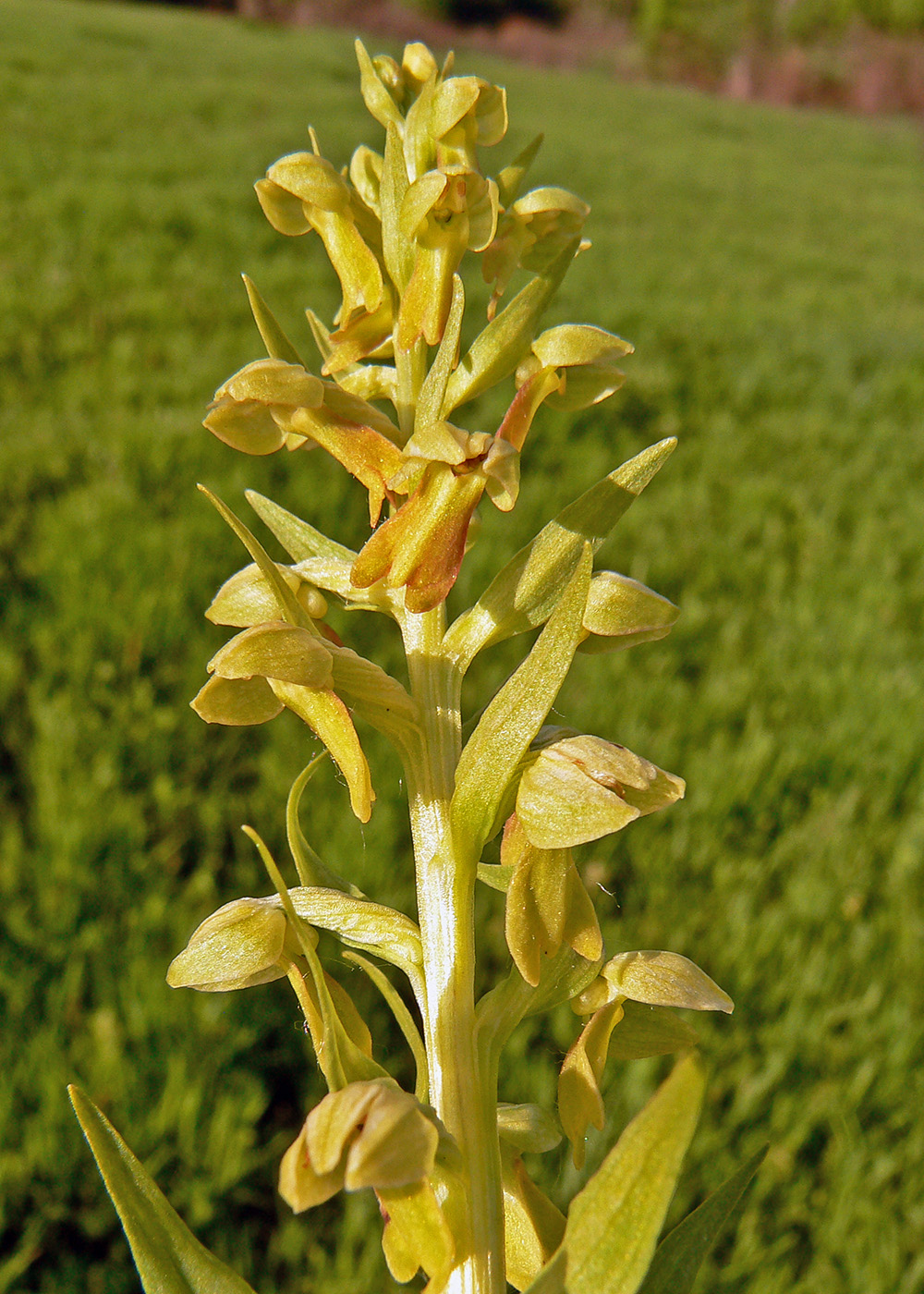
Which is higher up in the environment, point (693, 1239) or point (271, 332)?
point (271, 332)

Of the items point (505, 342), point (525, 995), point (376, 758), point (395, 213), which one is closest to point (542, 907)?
point (525, 995)

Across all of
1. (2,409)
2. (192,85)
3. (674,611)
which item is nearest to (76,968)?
(674,611)

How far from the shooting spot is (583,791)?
0.71 meters

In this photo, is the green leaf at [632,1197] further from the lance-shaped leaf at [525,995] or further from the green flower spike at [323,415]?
the green flower spike at [323,415]

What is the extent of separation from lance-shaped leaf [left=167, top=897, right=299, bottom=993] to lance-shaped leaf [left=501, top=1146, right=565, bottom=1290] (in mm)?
227

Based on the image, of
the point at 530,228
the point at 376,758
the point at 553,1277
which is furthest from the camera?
the point at 376,758

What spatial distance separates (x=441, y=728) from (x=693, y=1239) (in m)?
0.37

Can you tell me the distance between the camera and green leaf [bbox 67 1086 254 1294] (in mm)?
656

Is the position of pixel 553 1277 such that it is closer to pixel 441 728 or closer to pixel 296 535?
pixel 441 728

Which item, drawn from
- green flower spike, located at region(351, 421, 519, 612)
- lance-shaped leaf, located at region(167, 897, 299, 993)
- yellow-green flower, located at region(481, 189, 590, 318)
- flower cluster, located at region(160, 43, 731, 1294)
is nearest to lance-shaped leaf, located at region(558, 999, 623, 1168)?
flower cluster, located at region(160, 43, 731, 1294)

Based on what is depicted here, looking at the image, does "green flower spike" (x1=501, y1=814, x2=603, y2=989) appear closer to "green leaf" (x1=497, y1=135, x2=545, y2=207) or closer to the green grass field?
the green grass field

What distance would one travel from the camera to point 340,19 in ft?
99.3

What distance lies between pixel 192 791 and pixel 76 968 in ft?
1.43

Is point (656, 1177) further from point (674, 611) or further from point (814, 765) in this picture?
point (814, 765)
